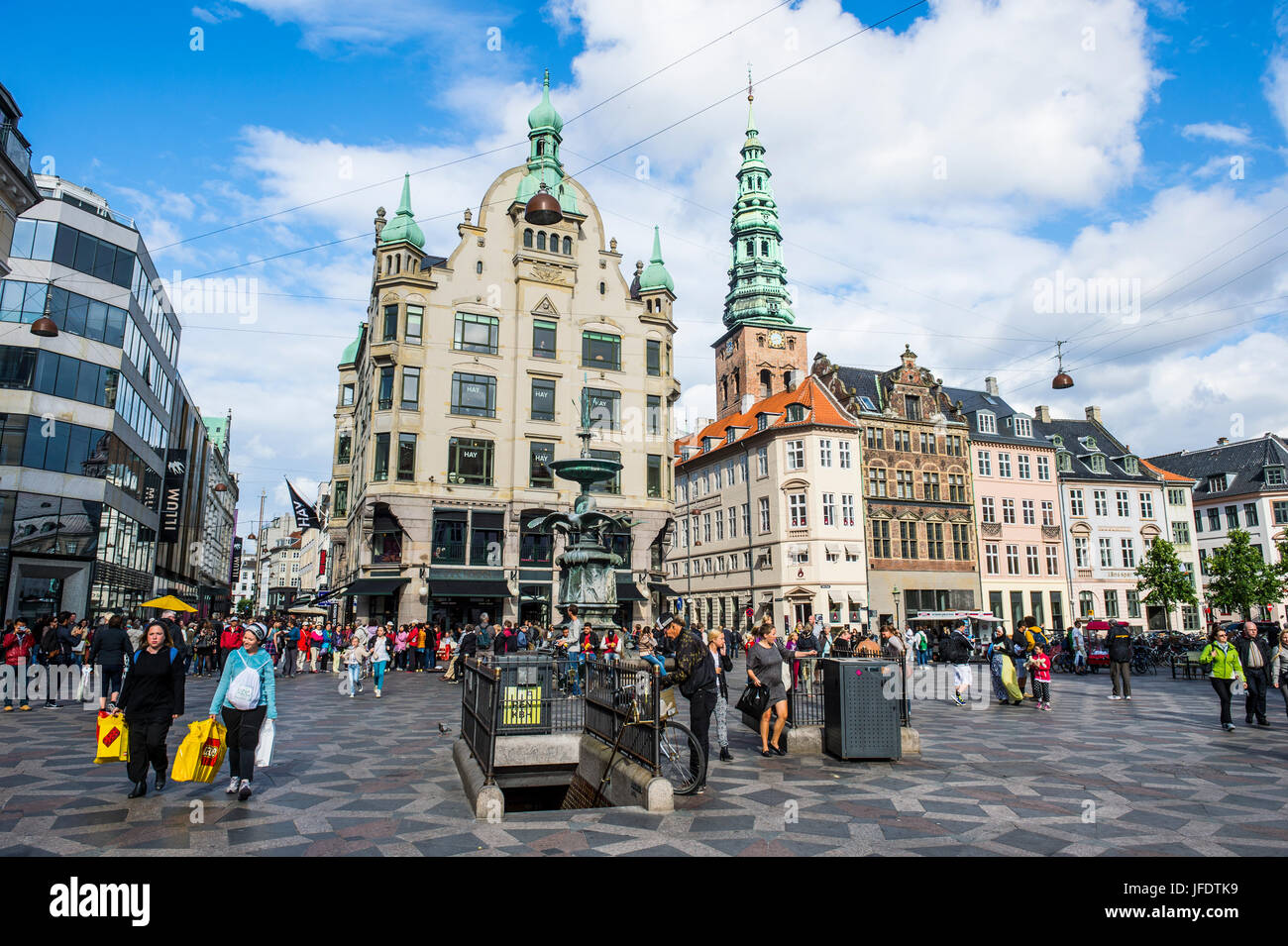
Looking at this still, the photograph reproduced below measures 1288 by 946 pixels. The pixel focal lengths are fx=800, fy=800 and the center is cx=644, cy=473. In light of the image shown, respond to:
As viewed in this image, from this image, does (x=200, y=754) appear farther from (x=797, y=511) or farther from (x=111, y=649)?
(x=797, y=511)

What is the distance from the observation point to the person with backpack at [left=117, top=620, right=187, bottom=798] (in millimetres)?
8062

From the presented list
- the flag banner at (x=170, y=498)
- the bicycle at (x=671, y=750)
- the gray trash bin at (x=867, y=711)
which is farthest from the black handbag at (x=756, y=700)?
the flag banner at (x=170, y=498)

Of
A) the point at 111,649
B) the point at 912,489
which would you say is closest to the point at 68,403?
the point at 111,649

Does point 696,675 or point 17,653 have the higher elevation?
point 696,675

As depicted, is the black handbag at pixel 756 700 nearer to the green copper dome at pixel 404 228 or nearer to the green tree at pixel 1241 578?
the green copper dome at pixel 404 228

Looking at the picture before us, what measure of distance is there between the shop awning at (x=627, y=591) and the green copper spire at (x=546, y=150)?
19111 mm

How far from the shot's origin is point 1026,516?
185 ft

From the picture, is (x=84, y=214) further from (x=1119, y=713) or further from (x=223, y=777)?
(x=1119, y=713)

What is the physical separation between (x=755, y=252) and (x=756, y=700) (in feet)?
218

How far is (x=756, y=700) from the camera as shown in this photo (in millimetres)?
10992

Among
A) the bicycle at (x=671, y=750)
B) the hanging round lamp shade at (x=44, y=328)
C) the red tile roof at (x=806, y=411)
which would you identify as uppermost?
the red tile roof at (x=806, y=411)

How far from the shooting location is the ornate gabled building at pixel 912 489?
5109 centimetres
